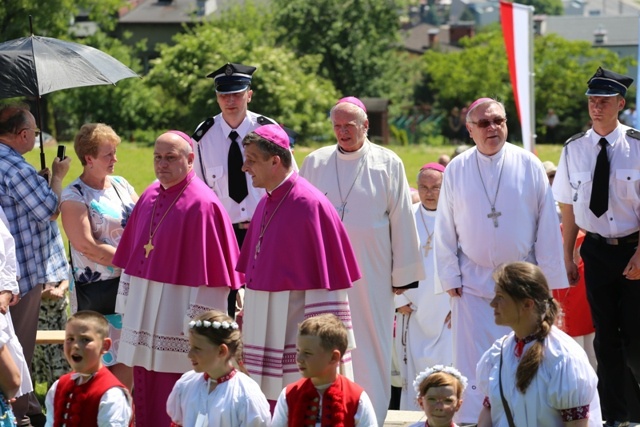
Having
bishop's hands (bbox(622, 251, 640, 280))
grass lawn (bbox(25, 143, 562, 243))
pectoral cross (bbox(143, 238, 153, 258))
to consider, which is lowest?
pectoral cross (bbox(143, 238, 153, 258))

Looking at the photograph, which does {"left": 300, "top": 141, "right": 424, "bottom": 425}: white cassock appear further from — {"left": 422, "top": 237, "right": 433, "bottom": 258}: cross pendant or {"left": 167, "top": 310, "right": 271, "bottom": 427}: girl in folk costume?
{"left": 167, "top": 310, "right": 271, "bottom": 427}: girl in folk costume

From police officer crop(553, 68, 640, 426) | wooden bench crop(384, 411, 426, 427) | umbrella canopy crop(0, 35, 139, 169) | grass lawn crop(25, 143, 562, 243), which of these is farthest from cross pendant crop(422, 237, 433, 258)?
grass lawn crop(25, 143, 562, 243)

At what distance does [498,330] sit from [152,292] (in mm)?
2175

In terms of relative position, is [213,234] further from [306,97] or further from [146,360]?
[306,97]

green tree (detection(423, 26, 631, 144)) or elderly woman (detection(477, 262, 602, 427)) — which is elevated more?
green tree (detection(423, 26, 631, 144))

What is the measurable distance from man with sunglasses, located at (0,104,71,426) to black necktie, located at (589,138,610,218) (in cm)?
348

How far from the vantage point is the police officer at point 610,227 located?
7738 millimetres

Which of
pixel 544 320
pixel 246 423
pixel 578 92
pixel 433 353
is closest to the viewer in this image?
pixel 544 320

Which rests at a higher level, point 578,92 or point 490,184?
point 578,92

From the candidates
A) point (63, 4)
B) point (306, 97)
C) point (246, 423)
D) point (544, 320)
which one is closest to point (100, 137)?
point (246, 423)

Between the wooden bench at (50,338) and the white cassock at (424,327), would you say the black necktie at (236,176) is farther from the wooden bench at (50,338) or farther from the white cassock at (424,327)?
the wooden bench at (50,338)

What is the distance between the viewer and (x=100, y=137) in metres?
7.62

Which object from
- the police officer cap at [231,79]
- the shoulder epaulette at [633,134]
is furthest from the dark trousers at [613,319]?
the police officer cap at [231,79]

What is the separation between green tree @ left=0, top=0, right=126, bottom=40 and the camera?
153ft
